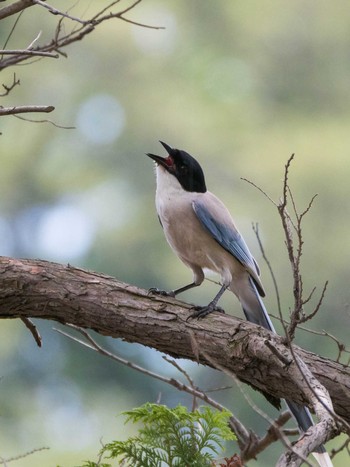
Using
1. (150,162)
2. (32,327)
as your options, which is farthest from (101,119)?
(32,327)

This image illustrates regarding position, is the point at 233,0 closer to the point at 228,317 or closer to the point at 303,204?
the point at 303,204

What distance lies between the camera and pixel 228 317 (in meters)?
2.79

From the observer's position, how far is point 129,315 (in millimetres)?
2725

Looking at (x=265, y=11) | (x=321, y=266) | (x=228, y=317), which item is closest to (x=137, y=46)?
(x=265, y=11)

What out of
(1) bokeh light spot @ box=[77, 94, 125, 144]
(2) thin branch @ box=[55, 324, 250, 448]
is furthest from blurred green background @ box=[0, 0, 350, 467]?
(2) thin branch @ box=[55, 324, 250, 448]

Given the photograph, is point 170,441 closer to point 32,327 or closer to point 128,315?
point 128,315

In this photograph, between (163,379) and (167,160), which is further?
(167,160)

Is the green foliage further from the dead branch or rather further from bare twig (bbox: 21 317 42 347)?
bare twig (bbox: 21 317 42 347)

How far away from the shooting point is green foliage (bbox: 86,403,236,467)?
2.03 m

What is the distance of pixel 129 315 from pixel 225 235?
74cm

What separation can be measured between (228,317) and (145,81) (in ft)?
29.7

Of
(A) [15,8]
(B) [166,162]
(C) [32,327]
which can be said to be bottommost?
(C) [32,327]

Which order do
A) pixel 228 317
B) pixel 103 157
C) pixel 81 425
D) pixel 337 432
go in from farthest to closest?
pixel 103 157, pixel 81 425, pixel 228 317, pixel 337 432

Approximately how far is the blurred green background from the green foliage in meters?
5.41
